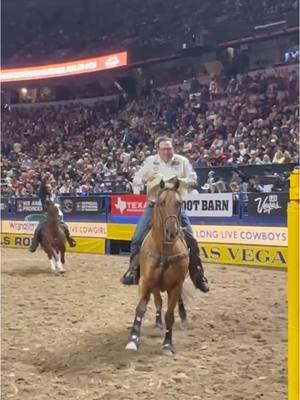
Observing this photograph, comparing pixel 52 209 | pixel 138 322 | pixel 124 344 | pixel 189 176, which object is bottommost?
pixel 124 344

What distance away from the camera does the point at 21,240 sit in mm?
20016

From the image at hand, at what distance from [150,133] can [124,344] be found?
71.9 feet

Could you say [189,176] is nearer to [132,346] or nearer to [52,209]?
[132,346]

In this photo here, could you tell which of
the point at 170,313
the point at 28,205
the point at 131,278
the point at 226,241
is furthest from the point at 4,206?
the point at 170,313

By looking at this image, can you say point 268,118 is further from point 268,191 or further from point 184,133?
point 268,191

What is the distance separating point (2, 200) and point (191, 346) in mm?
15406

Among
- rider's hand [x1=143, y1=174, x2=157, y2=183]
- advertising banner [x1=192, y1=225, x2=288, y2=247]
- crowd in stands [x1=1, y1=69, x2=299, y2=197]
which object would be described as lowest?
advertising banner [x1=192, y1=225, x2=288, y2=247]

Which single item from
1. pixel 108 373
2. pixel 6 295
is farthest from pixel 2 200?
pixel 108 373

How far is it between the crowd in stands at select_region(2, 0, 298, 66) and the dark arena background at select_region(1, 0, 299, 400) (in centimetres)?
11

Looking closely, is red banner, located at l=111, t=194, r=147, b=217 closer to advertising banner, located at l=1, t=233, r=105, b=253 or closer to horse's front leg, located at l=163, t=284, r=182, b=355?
advertising banner, located at l=1, t=233, r=105, b=253

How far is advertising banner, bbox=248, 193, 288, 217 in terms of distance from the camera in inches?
535

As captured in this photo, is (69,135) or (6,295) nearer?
(6,295)

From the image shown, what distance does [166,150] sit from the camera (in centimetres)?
680

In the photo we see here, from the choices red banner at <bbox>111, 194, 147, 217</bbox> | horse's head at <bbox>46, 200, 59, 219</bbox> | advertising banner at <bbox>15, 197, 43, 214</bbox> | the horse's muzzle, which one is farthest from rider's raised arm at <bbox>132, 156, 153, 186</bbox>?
advertising banner at <bbox>15, 197, 43, 214</bbox>
